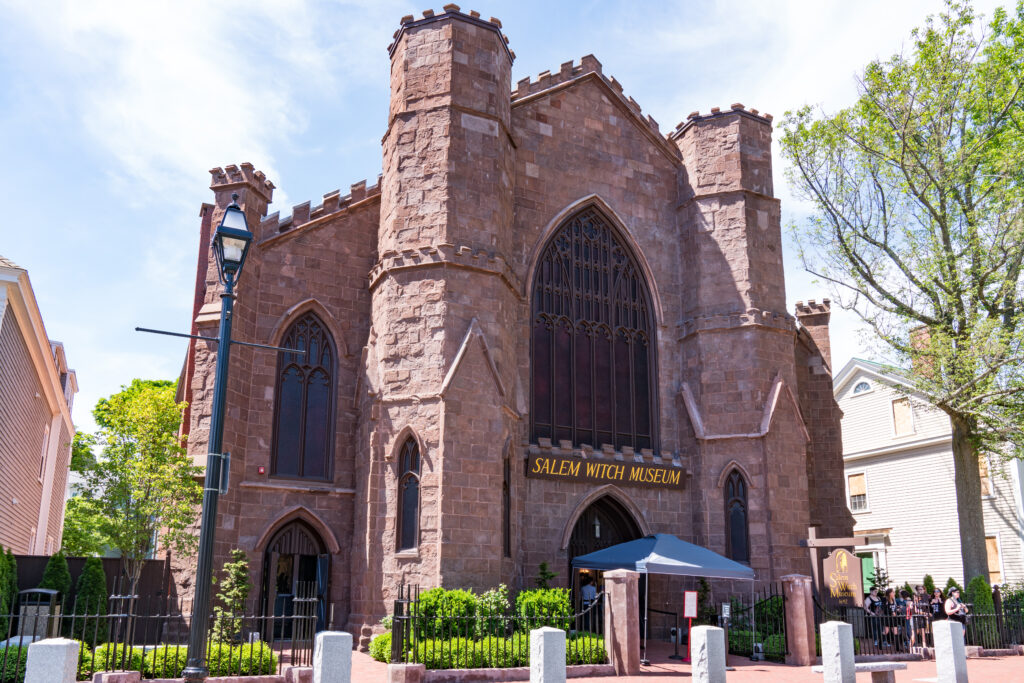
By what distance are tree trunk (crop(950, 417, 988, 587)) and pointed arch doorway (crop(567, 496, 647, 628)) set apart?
8.64 meters

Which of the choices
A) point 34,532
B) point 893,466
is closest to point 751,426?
point 893,466

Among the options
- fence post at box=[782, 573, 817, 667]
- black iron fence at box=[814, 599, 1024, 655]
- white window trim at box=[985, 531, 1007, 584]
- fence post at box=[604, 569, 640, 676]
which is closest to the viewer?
fence post at box=[604, 569, 640, 676]

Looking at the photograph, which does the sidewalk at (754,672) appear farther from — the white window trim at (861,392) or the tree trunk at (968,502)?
the white window trim at (861,392)

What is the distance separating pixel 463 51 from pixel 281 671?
1466cm

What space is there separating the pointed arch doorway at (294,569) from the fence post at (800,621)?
989cm

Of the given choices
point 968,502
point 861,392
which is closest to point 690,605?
point 968,502

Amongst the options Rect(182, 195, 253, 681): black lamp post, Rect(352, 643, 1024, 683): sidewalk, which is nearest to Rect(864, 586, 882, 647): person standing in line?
Rect(352, 643, 1024, 683): sidewalk

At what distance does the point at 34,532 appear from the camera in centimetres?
2828

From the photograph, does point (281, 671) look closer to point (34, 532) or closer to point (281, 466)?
point (281, 466)

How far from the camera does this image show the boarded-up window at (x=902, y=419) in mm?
36969

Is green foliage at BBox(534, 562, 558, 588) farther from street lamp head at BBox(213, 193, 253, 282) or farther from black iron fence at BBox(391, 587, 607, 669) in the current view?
street lamp head at BBox(213, 193, 253, 282)

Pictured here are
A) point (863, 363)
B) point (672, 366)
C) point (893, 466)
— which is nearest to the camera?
point (672, 366)

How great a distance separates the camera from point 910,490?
36469 mm

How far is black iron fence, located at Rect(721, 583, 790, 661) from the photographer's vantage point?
18453 mm
